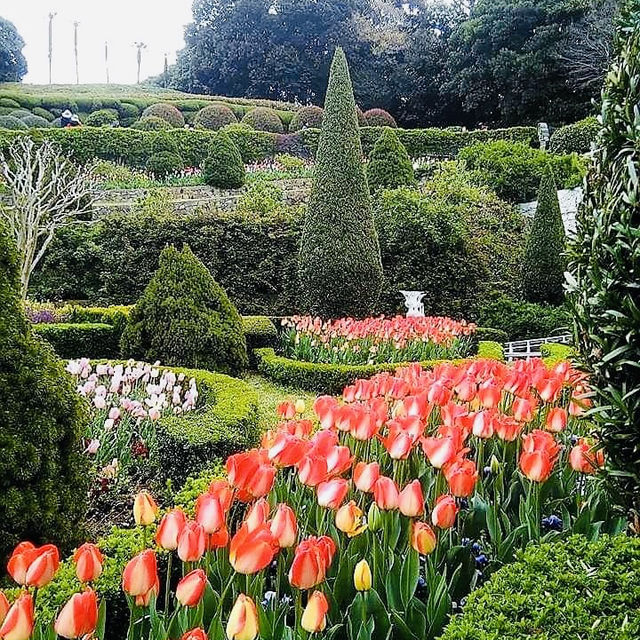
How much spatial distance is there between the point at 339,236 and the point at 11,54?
43787 millimetres

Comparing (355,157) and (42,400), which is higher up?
(355,157)

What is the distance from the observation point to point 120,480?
167 inches

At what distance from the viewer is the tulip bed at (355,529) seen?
1.68m

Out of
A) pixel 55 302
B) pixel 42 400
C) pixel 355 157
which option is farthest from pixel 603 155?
pixel 55 302

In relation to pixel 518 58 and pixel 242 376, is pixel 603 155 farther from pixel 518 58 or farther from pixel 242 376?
pixel 518 58

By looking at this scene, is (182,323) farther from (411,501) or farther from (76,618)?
(76,618)

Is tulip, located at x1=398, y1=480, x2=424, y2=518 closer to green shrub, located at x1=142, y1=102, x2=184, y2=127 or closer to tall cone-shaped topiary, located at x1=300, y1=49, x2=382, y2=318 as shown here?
tall cone-shaped topiary, located at x1=300, y1=49, x2=382, y2=318

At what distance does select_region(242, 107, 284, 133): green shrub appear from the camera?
97.5ft

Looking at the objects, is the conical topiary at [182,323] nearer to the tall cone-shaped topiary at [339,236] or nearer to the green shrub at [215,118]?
the tall cone-shaped topiary at [339,236]

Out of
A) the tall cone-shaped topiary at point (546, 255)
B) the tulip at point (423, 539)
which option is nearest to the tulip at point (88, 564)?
the tulip at point (423, 539)

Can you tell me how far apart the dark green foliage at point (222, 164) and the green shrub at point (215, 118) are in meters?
10.9

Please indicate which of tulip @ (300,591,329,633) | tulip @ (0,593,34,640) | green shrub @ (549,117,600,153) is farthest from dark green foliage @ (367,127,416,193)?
tulip @ (0,593,34,640)

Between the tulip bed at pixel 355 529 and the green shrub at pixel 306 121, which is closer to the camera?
the tulip bed at pixel 355 529

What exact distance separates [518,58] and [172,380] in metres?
28.5
